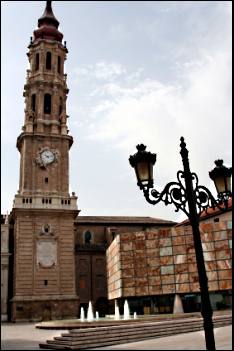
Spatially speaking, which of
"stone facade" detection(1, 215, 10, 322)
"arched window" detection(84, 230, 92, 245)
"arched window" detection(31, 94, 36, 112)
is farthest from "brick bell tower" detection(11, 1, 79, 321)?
"arched window" detection(84, 230, 92, 245)

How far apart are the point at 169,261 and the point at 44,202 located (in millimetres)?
15557

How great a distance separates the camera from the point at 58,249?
1788 inches

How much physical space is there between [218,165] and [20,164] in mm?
44581

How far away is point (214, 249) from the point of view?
40281mm

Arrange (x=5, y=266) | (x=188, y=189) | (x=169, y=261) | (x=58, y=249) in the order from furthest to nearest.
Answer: (x=5, y=266) → (x=58, y=249) → (x=169, y=261) → (x=188, y=189)

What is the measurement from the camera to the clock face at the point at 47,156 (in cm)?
4866

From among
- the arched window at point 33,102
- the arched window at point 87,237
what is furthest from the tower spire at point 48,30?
the arched window at point 87,237

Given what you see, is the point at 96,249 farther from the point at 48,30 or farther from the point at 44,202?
the point at 48,30

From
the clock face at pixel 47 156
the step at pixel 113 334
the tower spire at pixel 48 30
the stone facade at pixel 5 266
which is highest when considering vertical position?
the tower spire at pixel 48 30

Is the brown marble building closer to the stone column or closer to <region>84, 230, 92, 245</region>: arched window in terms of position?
<region>84, 230, 92, 245</region>: arched window

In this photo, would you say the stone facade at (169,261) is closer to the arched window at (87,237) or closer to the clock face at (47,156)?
the clock face at (47,156)

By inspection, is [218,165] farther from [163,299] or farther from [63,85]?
[63,85]

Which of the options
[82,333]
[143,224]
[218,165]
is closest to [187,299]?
[143,224]

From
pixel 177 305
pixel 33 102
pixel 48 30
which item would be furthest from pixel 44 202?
pixel 48 30
